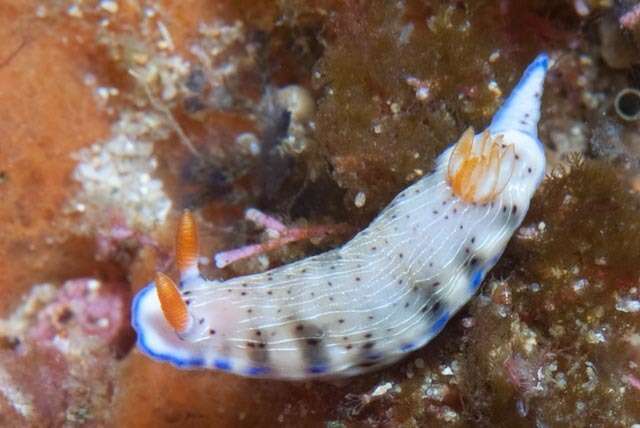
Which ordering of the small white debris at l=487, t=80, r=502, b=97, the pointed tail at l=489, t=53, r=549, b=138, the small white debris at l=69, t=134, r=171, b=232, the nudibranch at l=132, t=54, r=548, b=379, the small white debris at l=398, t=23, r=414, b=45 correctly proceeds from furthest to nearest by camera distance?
the small white debris at l=69, t=134, r=171, b=232, the small white debris at l=487, t=80, r=502, b=97, the small white debris at l=398, t=23, r=414, b=45, the pointed tail at l=489, t=53, r=549, b=138, the nudibranch at l=132, t=54, r=548, b=379

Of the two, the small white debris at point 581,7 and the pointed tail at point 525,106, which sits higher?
the small white debris at point 581,7

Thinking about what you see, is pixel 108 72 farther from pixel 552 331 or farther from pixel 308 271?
pixel 552 331

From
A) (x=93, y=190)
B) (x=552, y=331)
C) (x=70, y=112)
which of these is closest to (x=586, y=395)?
(x=552, y=331)

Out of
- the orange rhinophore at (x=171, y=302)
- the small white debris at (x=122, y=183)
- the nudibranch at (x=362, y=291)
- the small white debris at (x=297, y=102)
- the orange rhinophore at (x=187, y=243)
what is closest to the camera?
the orange rhinophore at (x=171, y=302)

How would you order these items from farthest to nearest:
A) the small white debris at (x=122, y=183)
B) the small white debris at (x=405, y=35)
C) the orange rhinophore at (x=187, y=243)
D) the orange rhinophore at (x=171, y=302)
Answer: the small white debris at (x=122, y=183), the small white debris at (x=405, y=35), the orange rhinophore at (x=187, y=243), the orange rhinophore at (x=171, y=302)

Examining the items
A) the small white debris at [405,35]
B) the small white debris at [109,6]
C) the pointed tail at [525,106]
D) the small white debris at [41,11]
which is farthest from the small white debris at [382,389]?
the small white debris at [41,11]

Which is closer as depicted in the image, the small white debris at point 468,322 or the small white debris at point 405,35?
the small white debris at point 468,322

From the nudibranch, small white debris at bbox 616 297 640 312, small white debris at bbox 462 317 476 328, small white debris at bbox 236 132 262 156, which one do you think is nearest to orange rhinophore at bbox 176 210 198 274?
the nudibranch

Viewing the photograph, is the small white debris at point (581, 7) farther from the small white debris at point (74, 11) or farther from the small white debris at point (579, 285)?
the small white debris at point (74, 11)

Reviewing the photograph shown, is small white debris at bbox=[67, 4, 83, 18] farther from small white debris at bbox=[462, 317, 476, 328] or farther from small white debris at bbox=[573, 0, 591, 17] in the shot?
small white debris at bbox=[573, 0, 591, 17]

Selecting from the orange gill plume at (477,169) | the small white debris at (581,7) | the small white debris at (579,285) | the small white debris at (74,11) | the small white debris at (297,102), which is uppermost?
the small white debris at (581,7)
